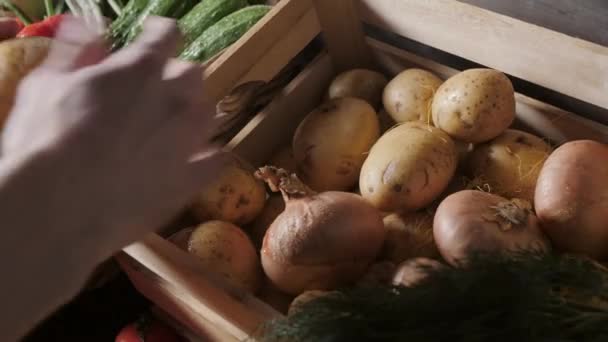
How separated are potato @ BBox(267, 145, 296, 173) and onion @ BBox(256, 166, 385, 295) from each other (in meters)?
0.21

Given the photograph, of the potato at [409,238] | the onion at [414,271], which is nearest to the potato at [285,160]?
the potato at [409,238]

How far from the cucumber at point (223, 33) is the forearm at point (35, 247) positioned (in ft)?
2.12

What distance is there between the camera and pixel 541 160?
895 mm

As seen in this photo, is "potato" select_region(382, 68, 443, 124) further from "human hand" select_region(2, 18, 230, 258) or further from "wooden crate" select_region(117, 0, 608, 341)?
"human hand" select_region(2, 18, 230, 258)

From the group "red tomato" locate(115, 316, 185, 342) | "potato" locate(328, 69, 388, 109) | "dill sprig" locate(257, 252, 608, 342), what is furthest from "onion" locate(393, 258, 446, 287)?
"red tomato" locate(115, 316, 185, 342)

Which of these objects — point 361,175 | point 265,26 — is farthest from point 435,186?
point 265,26

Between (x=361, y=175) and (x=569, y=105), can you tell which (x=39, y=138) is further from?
(x=569, y=105)

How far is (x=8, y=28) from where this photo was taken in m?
1.22

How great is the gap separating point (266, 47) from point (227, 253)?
32 cm

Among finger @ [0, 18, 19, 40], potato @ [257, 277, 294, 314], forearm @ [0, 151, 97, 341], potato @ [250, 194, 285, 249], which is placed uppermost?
forearm @ [0, 151, 97, 341]

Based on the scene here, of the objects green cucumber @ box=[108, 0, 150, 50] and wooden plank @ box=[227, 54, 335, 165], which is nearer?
wooden plank @ box=[227, 54, 335, 165]

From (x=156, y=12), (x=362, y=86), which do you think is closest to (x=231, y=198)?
(x=362, y=86)

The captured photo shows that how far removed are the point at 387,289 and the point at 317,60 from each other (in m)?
0.55

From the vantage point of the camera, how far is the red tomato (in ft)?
3.60
